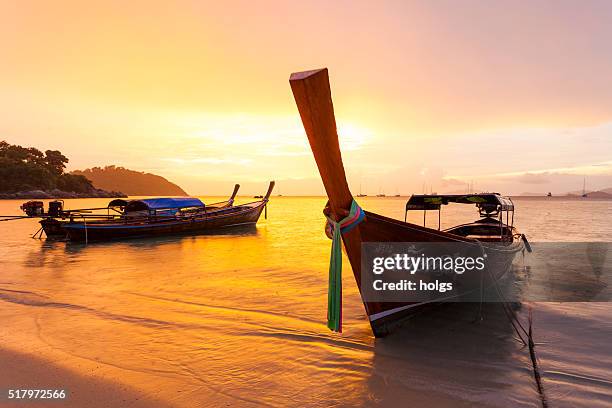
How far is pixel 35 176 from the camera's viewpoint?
323 ft

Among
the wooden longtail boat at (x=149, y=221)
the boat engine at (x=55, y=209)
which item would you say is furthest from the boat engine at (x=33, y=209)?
the wooden longtail boat at (x=149, y=221)

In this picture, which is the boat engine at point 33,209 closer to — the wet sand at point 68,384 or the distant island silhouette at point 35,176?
the wet sand at point 68,384

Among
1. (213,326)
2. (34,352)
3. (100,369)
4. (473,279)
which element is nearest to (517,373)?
(473,279)

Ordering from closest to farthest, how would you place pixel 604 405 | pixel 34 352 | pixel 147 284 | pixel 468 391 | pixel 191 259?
1. pixel 604 405
2. pixel 468 391
3. pixel 34 352
4. pixel 147 284
5. pixel 191 259

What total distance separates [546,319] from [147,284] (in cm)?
1095

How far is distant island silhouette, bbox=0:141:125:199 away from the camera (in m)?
93.8

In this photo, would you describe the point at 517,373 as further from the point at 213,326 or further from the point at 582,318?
the point at 213,326

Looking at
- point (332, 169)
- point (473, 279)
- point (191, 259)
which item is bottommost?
point (191, 259)

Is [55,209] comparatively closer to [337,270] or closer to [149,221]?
[149,221]

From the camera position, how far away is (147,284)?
1113 cm

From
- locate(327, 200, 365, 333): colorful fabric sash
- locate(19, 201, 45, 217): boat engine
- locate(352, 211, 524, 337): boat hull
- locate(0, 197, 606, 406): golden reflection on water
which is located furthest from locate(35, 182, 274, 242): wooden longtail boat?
locate(327, 200, 365, 333): colorful fabric sash

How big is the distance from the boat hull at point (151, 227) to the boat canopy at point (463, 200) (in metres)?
17.1

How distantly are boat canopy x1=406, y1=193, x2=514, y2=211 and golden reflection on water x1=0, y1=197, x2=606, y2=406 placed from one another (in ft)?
11.3

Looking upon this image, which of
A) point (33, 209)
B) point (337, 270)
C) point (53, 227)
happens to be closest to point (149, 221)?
point (53, 227)
